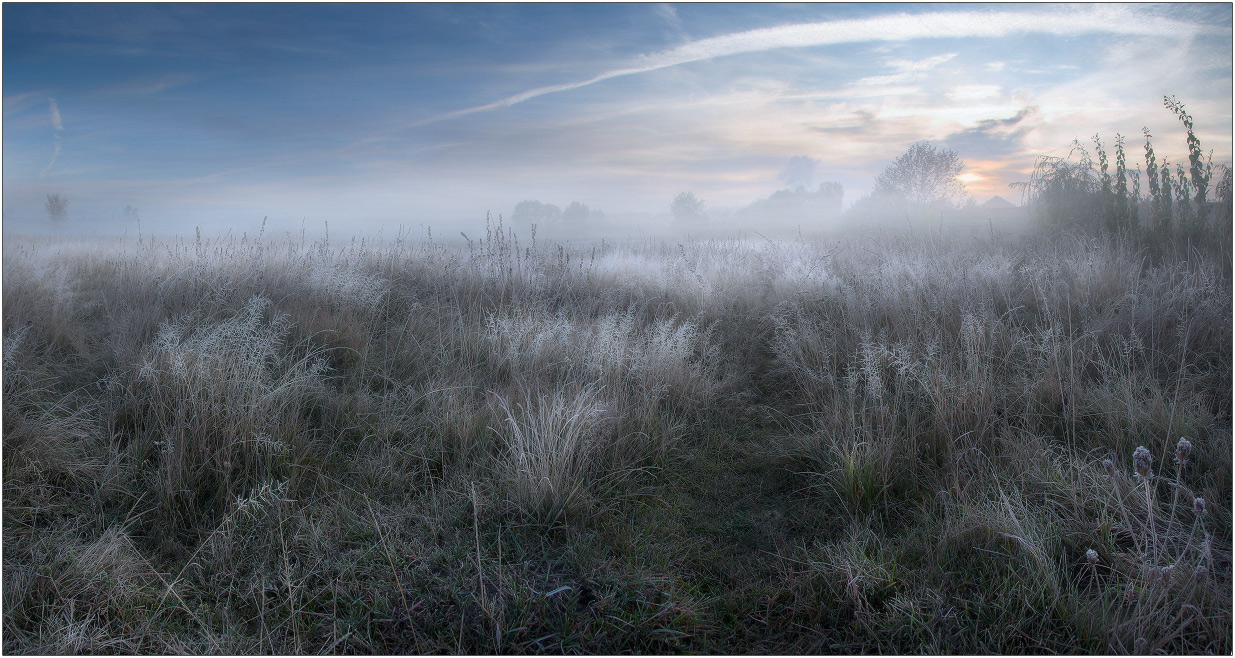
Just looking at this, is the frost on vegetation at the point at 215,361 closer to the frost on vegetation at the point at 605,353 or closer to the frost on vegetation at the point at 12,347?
the frost on vegetation at the point at 12,347

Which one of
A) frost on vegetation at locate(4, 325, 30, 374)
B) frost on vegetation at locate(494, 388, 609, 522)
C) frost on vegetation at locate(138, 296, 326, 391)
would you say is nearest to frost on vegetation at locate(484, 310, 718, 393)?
frost on vegetation at locate(494, 388, 609, 522)

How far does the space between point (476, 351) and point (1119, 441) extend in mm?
4017

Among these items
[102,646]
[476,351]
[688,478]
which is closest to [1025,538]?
[688,478]

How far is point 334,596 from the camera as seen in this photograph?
191 centimetres

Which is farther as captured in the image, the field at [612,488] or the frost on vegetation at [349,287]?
the frost on vegetation at [349,287]

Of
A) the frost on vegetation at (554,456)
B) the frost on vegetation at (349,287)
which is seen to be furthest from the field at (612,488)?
the frost on vegetation at (349,287)

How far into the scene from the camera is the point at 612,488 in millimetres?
2768

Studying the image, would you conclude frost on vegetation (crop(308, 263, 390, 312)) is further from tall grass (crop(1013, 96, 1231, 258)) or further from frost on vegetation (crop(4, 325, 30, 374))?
tall grass (crop(1013, 96, 1231, 258))

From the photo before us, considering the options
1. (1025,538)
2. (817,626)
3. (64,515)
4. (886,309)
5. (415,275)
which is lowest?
(817,626)

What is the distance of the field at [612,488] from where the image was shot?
6.11ft

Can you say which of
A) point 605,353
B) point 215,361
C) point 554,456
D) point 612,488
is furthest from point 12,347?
point 612,488

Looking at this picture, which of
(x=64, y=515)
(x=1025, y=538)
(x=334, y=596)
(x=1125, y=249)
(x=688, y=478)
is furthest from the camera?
(x=1125, y=249)

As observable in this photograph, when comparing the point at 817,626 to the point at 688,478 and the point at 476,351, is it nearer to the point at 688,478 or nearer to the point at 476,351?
the point at 688,478

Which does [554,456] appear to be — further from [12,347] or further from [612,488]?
[12,347]
